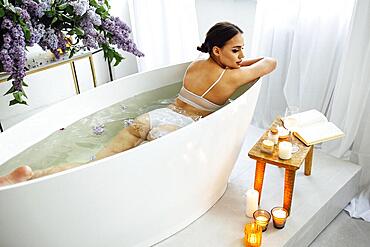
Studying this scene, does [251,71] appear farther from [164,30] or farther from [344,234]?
[164,30]

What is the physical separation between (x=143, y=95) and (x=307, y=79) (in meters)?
0.98

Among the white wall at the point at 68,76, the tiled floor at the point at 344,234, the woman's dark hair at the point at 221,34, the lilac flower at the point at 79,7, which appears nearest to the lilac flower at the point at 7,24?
the lilac flower at the point at 79,7

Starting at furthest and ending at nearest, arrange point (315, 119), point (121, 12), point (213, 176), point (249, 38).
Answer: point (121, 12), point (249, 38), point (315, 119), point (213, 176)

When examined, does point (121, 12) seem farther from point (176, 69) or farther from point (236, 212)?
point (236, 212)

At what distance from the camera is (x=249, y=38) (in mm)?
2998

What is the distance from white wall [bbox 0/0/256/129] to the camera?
296cm

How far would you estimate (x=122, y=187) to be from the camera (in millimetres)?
1539

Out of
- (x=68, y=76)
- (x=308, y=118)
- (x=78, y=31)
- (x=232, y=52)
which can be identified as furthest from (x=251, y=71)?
(x=68, y=76)

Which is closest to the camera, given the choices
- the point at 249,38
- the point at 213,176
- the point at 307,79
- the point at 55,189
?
the point at 55,189

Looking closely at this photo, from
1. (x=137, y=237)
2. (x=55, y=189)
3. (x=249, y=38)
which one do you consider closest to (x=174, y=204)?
(x=137, y=237)

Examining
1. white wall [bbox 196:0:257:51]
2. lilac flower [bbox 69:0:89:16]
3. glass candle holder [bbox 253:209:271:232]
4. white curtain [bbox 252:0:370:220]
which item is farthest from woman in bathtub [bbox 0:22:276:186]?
white wall [bbox 196:0:257:51]

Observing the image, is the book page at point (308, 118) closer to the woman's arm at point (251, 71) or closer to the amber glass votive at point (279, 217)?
the woman's arm at point (251, 71)

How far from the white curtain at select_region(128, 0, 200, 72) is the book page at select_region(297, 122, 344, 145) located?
138cm

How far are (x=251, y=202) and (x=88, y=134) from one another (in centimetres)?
92
